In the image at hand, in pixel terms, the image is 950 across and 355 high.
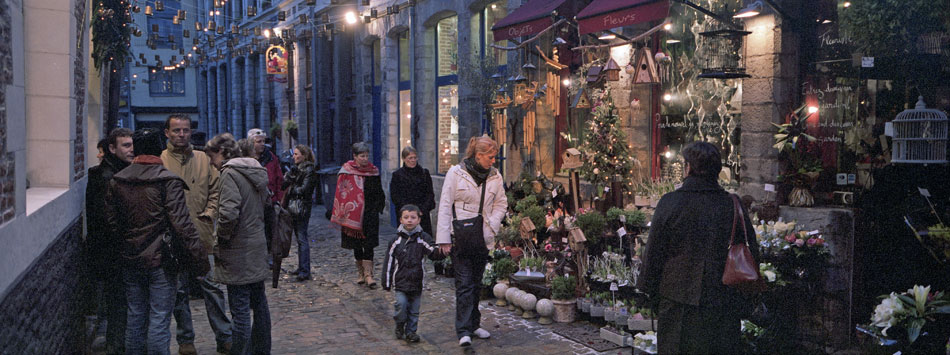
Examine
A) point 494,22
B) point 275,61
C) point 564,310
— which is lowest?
point 564,310

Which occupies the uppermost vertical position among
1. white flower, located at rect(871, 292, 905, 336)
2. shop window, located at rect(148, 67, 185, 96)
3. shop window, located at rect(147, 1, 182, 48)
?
shop window, located at rect(147, 1, 182, 48)

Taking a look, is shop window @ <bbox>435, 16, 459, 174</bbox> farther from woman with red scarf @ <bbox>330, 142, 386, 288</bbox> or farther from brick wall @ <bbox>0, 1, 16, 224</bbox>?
brick wall @ <bbox>0, 1, 16, 224</bbox>

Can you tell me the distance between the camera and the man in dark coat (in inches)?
165

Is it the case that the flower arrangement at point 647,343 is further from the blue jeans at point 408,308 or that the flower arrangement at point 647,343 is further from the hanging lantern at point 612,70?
the hanging lantern at point 612,70

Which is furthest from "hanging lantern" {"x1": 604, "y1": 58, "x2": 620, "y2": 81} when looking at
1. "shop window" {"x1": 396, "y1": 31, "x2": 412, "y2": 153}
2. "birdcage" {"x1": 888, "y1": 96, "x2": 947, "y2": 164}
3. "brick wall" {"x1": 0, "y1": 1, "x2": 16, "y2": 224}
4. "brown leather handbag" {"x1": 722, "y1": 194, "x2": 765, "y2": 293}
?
"shop window" {"x1": 396, "y1": 31, "x2": 412, "y2": 153}

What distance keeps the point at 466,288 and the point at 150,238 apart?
2.50 metres

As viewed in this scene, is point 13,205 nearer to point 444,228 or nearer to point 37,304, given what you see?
point 37,304

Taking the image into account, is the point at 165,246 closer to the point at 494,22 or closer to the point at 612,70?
the point at 612,70

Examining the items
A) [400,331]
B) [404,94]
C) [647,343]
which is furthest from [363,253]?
[404,94]

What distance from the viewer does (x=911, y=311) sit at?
4691 mm

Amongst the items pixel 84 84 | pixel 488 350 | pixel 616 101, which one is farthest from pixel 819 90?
pixel 84 84

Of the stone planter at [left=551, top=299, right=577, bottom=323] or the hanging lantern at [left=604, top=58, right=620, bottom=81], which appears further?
the hanging lantern at [left=604, top=58, right=620, bottom=81]

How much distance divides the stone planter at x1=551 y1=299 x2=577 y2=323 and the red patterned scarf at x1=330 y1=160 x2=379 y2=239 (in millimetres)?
2713

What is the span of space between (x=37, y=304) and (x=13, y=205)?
0.65m
